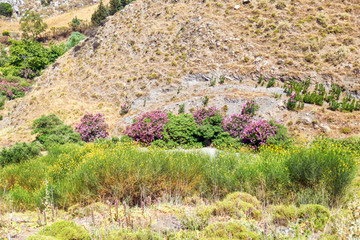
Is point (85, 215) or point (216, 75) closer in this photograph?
point (85, 215)

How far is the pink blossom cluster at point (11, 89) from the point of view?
26.9m

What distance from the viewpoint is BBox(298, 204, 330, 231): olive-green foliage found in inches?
152

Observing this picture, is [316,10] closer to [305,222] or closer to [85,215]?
[305,222]

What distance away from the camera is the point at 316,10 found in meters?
17.5

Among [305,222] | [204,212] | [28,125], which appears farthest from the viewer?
[28,125]

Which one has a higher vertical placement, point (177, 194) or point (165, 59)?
point (165, 59)

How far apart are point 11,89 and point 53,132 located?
1898 centimetres

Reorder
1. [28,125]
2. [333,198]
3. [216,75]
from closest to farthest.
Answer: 1. [333,198]
2. [216,75]
3. [28,125]

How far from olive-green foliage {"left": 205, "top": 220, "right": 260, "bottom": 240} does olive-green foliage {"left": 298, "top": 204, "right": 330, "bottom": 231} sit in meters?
1.10

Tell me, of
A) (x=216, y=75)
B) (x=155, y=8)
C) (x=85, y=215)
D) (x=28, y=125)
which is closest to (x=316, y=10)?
(x=216, y=75)

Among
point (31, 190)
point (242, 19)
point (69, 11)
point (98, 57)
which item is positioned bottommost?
point (31, 190)

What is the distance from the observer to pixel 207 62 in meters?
17.0

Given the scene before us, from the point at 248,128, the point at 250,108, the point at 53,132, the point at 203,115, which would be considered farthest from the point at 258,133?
the point at 53,132

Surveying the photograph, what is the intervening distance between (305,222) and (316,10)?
18260 mm
